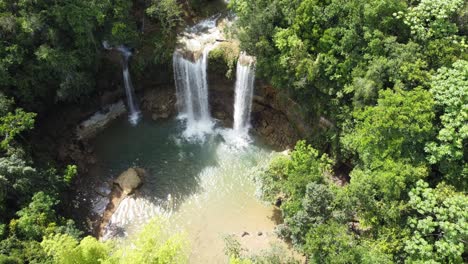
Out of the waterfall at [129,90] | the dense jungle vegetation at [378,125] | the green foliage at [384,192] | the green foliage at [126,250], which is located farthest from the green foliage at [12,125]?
the green foliage at [384,192]

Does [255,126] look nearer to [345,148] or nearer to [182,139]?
[182,139]

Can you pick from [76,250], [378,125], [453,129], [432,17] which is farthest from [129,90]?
[453,129]

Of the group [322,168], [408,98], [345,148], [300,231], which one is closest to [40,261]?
[300,231]

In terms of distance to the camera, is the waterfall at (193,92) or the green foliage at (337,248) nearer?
the green foliage at (337,248)

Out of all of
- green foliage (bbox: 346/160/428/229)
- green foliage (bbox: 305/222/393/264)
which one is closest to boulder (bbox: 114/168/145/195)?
green foliage (bbox: 305/222/393/264)

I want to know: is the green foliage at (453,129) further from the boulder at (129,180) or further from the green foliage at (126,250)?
the boulder at (129,180)

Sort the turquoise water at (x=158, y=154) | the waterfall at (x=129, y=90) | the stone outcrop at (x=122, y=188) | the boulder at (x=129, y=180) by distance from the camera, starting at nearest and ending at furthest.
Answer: the stone outcrop at (x=122, y=188), the boulder at (x=129, y=180), the turquoise water at (x=158, y=154), the waterfall at (x=129, y=90)
